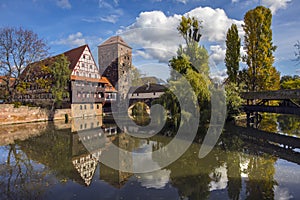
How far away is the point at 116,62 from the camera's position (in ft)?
127

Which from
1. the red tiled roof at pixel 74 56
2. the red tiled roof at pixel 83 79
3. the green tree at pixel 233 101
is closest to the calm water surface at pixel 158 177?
the green tree at pixel 233 101

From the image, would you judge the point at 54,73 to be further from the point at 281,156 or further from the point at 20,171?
the point at 281,156

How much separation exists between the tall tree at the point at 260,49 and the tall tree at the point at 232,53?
1.17 m

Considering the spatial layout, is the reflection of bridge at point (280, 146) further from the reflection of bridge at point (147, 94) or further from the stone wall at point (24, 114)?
the stone wall at point (24, 114)

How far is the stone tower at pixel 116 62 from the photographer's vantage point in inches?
1506

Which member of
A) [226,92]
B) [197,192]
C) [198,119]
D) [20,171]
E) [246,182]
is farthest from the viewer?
[226,92]

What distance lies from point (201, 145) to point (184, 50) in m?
10.1

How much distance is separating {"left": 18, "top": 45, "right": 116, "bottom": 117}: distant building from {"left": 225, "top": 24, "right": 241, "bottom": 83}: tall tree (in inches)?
761

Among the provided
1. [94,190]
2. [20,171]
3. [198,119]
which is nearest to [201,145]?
[198,119]

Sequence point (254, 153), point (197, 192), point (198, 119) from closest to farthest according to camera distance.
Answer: point (197, 192), point (254, 153), point (198, 119)

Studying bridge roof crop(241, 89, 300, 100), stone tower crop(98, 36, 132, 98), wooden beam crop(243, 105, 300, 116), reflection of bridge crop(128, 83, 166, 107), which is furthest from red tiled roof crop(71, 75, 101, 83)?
bridge roof crop(241, 89, 300, 100)

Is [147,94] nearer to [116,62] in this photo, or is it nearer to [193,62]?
[116,62]

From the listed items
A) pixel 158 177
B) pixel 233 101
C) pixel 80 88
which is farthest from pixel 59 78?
pixel 158 177

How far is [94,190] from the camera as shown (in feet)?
18.7
